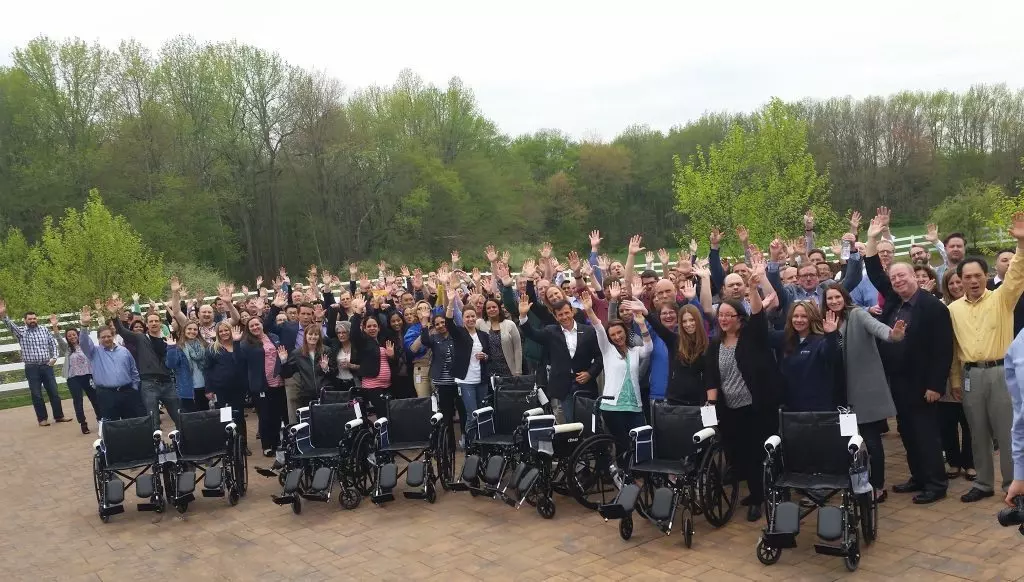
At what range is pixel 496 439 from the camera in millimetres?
6797

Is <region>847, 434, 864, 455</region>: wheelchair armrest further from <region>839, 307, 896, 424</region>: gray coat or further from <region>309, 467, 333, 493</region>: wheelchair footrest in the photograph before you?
<region>309, 467, 333, 493</region>: wheelchair footrest

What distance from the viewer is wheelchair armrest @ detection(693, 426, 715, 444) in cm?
520

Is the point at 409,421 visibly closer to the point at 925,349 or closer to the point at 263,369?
the point at 263,369

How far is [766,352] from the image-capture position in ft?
18.0

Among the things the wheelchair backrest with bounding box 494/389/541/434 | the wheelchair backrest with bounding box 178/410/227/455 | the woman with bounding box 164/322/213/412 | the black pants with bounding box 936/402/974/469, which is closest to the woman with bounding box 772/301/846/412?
the black pants with bounding box 936/402/974/469

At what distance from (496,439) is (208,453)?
286 cm

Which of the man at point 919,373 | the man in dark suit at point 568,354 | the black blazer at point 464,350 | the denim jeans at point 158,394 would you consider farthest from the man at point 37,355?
the man at point 919,373

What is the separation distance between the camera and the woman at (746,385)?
548 cm

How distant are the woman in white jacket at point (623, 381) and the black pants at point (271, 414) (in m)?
4.28

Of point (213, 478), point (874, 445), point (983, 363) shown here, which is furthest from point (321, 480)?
point (983, 363)

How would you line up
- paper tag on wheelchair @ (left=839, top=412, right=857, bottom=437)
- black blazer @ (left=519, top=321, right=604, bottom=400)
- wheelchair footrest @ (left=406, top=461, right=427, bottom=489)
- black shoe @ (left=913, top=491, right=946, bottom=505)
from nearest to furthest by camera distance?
paper tag on wheelchair @ (left=839, top=412, right=857, bottom=437)
black shoe @ (left=913, top=491, right=946, bottom=505)
wheelchair footrest @ (left=406, top=461, right=427, bottom=489)
black blazer @ (left=519, top=321, right=604, bottom=400)

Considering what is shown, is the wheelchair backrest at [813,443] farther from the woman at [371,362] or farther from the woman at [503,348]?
the woman at [371,362]

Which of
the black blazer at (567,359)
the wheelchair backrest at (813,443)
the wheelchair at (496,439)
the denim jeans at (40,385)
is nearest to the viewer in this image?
the wheelchair backrest at (813,443)

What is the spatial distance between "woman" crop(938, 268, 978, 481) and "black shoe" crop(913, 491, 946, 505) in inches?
11.7
